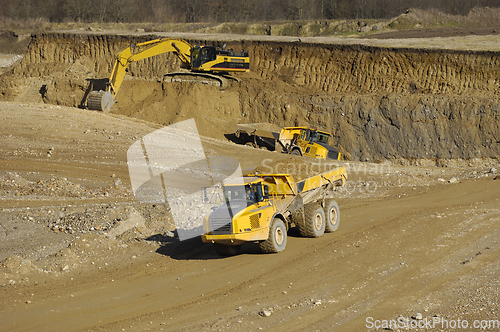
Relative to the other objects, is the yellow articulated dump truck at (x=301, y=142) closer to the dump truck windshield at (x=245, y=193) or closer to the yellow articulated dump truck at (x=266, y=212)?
the yellow articulated dump truck at (x=266, y=212)

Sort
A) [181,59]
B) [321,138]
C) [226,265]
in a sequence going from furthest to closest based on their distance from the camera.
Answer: [181,59]
[321,138]
[226,265]

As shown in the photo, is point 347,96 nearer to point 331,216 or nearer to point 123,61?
point 123,61

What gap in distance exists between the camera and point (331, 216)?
525 inches

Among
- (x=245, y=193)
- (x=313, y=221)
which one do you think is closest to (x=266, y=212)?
(x=245, y=193)

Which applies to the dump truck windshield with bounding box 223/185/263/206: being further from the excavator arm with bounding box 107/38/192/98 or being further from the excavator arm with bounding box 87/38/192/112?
the excavator arm with bounding box 107/38/192/98

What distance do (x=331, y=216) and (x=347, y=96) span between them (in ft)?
56.8

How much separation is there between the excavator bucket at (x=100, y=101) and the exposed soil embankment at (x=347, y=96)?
6.80 feet

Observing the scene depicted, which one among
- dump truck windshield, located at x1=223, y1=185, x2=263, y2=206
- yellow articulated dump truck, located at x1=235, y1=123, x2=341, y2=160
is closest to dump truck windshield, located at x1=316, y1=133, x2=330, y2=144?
yellow articulated dump truck, located at x1=235, y1=123, x2=341, y2=160

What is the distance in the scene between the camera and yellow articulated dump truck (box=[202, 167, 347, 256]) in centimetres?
1047

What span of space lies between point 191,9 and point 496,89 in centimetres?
4283

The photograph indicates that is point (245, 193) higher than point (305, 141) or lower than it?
higher

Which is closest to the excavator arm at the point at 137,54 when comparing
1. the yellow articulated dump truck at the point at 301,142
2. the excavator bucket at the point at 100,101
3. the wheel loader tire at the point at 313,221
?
the excavator bucket at the point at 100,101

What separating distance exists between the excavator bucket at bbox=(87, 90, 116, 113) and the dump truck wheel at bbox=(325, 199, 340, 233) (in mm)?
17034

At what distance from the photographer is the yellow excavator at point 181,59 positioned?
2666 centimetres
